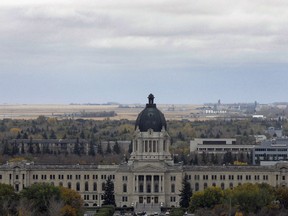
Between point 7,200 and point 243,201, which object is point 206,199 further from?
point 7,200

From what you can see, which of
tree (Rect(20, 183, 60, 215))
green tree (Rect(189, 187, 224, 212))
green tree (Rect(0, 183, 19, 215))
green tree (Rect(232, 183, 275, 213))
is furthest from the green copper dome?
green tree (Rect(232, 183, 275, 213))

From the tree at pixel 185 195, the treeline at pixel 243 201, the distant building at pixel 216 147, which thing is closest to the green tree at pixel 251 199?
the treeline at pixel 243 201

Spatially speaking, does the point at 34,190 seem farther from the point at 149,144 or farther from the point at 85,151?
the point at 85,151

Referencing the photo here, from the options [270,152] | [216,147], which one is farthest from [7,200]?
[216,147]

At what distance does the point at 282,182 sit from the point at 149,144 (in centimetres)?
1497

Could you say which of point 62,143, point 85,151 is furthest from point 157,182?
point 62,143

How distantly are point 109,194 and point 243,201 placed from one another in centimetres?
2386

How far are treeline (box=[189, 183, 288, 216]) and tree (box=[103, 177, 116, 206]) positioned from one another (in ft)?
47.8

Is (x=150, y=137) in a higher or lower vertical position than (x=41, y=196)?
higher

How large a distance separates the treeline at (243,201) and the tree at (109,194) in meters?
14.6

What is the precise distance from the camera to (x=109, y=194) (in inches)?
5231

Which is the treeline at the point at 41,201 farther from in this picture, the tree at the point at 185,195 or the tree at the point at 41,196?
the tree at the point at 185,195

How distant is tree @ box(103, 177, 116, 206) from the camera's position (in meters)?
133

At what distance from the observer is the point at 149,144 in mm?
136750
